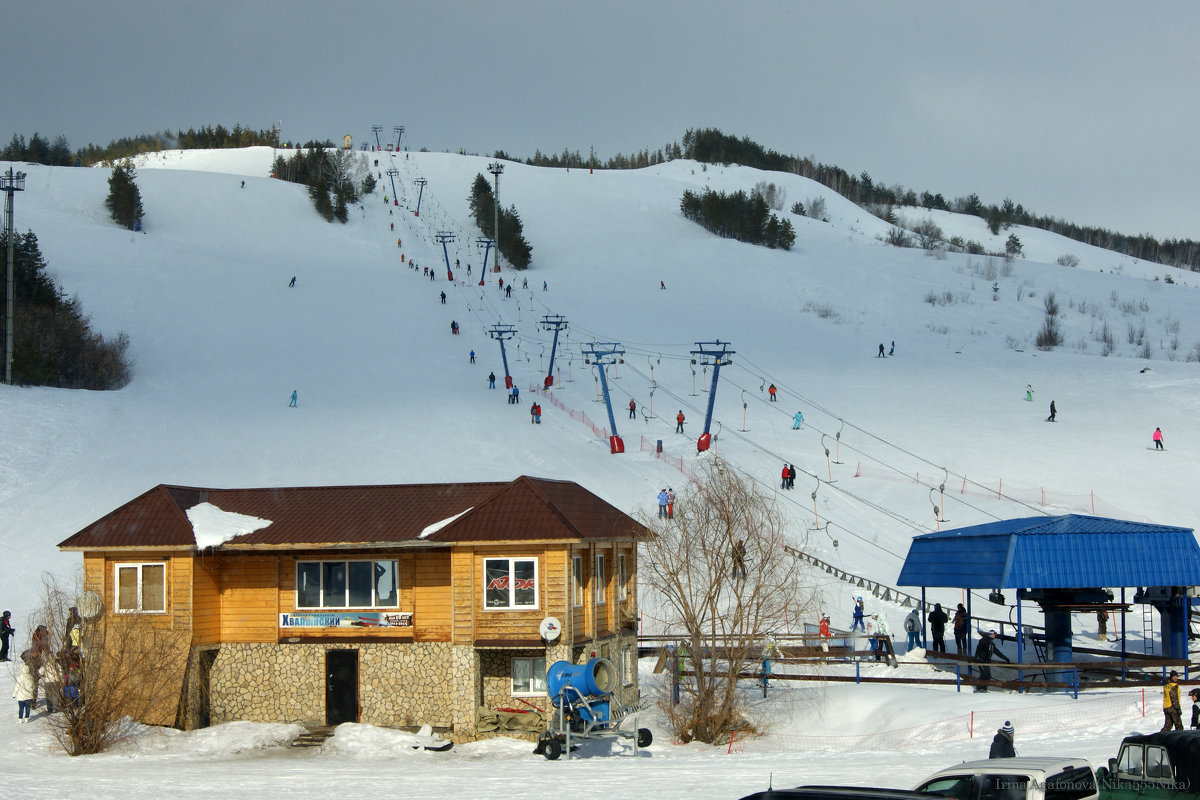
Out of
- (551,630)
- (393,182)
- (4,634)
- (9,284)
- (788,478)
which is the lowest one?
(4,634)

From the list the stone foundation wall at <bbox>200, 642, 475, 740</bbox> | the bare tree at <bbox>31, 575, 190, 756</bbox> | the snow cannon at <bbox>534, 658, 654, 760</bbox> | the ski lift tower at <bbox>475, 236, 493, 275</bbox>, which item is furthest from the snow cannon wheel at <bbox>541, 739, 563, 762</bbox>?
the ski lift tower at <bbox>475, 236, 493, 275</bbox>

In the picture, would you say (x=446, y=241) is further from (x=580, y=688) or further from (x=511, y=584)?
(x=580, y=688)

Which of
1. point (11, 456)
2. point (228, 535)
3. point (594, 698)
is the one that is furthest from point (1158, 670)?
point (11, 456)

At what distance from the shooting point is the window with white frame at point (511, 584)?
2231 cm

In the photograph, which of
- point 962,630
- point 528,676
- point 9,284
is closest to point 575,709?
point 528,676

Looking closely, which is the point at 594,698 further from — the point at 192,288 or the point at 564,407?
the point at 192,288

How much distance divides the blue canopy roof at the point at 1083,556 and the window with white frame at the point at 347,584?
12.3 meters

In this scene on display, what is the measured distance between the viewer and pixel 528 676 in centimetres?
2297

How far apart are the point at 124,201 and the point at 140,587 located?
267 feet

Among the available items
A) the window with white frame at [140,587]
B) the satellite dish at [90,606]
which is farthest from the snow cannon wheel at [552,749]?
the satellite dish at [90,606]

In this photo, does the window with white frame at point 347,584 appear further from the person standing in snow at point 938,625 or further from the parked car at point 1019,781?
the parked car at point 1019,781

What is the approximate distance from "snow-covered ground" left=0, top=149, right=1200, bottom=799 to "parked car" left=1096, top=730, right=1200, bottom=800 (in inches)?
154

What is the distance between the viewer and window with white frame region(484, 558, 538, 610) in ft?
73.2

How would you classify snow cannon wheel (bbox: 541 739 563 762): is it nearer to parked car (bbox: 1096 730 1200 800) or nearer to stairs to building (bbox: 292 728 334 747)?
stairs to building (bbox: 292 728 334 747)
